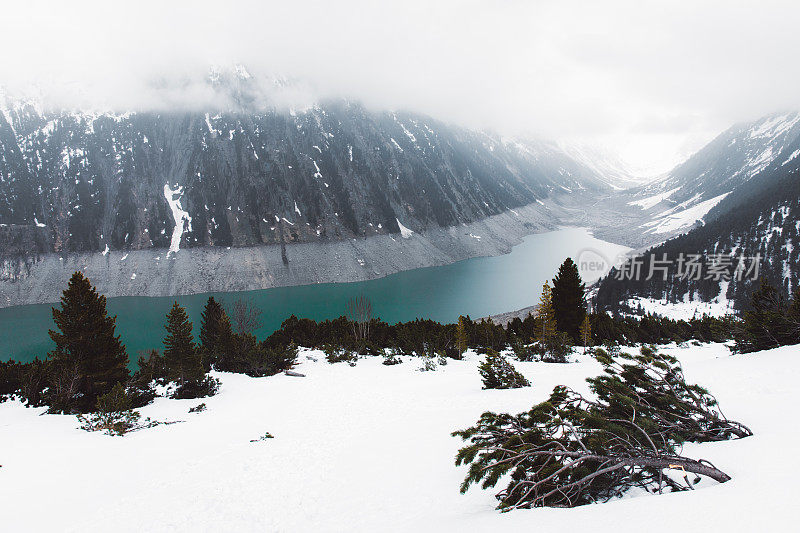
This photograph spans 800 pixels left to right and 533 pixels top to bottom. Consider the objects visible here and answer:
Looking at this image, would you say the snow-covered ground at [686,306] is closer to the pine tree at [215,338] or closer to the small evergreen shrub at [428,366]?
the small evergreen shrub at [428,366]

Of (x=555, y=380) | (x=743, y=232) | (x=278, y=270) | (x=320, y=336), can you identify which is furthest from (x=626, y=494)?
(x=743, y=232)

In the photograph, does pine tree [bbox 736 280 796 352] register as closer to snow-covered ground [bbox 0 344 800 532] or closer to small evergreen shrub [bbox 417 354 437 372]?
snow-covered ground [bbox 0 344 800 532]

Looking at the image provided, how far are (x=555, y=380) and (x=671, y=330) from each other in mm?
33589

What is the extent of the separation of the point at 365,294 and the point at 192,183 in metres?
79.2

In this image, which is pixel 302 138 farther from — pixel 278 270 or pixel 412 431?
pixel 412 431

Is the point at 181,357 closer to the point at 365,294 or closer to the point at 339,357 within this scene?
the point at 339,357

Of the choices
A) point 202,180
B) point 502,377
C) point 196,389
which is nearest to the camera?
point 502,377

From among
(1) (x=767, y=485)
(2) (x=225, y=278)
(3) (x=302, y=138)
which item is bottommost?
(1) (x=767, y=485)

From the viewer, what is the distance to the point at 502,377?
14.4m

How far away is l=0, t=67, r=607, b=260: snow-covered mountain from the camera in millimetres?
111562

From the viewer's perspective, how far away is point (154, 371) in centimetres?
2134

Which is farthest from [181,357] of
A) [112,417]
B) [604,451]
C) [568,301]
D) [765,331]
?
[568,301]

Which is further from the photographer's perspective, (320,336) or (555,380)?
(320,336)

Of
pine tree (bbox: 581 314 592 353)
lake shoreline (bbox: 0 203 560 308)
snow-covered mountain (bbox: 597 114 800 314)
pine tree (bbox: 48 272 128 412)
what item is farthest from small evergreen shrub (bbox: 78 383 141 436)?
lake shoreline (bbox: 0 203 560 308)
